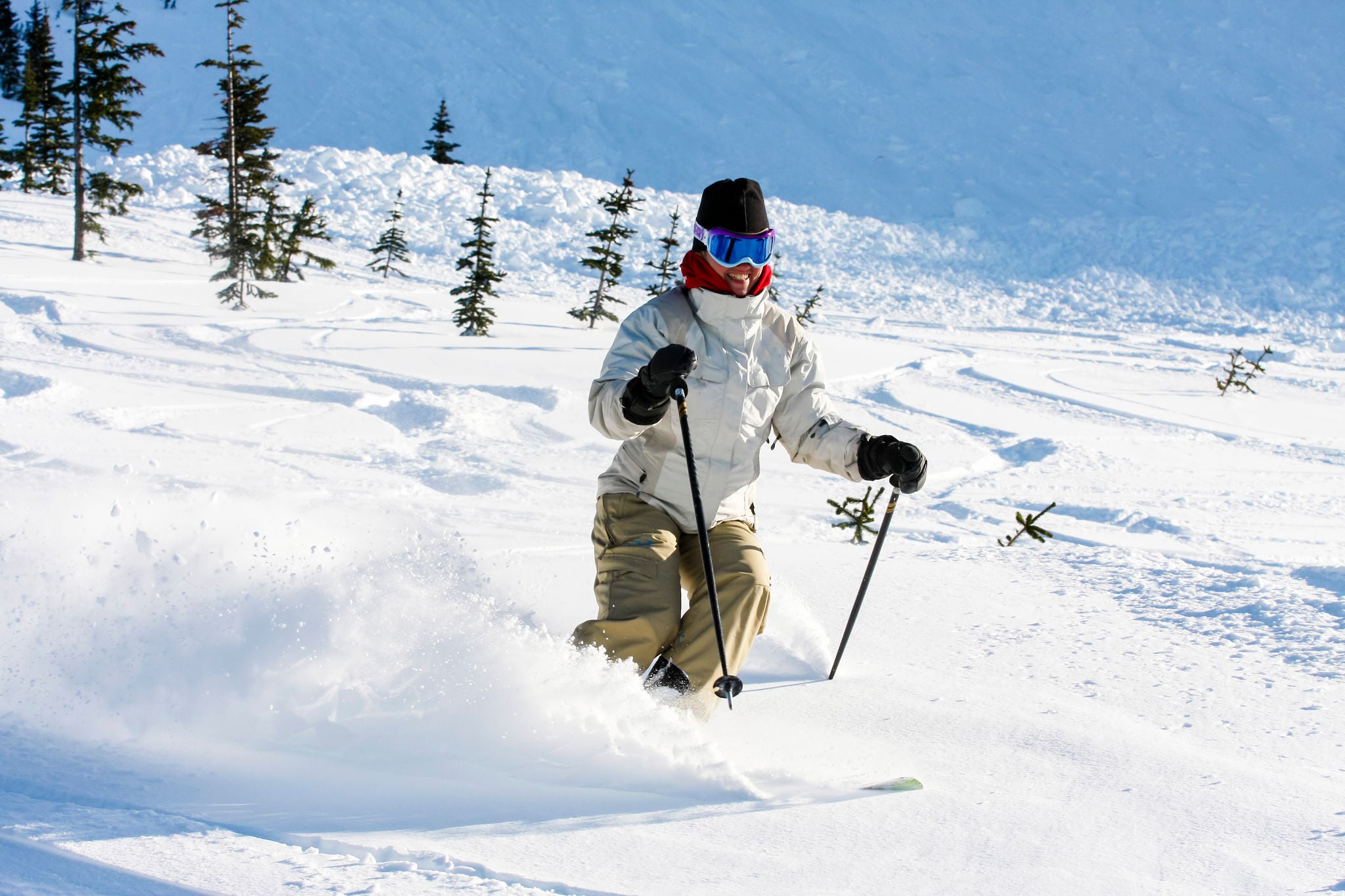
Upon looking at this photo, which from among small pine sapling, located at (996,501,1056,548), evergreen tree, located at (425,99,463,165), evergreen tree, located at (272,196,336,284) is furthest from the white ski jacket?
→ evergreen tree, located at (425,99,463,165)

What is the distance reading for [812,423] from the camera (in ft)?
11.5

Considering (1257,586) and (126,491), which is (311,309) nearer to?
(126,491)

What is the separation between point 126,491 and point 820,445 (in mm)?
2675

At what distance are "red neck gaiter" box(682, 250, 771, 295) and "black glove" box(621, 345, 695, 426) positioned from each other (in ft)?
1.42

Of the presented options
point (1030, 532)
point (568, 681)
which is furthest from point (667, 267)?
point (568, 681)

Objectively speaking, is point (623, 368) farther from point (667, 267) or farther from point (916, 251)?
point (916, 251)

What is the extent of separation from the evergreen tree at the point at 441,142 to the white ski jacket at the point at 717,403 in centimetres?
3854

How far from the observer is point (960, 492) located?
7.62m

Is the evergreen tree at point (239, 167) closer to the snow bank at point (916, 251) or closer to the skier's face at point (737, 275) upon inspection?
the snow bank at point (916, 251)

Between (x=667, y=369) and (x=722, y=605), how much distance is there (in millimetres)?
789

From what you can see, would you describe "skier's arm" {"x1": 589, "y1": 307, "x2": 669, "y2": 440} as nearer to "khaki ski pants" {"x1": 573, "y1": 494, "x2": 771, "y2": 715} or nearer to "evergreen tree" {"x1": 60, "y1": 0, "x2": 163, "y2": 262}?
"khaki ski pants" {"x1": 573, "y1": 494, "x2": 771, "y2": 715}

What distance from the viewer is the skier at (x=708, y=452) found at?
309 cm

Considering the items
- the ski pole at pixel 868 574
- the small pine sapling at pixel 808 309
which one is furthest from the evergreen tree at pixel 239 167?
the ski pole at pixel 868 574

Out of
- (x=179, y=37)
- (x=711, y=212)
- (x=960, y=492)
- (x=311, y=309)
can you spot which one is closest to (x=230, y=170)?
(x=311, y=309)
